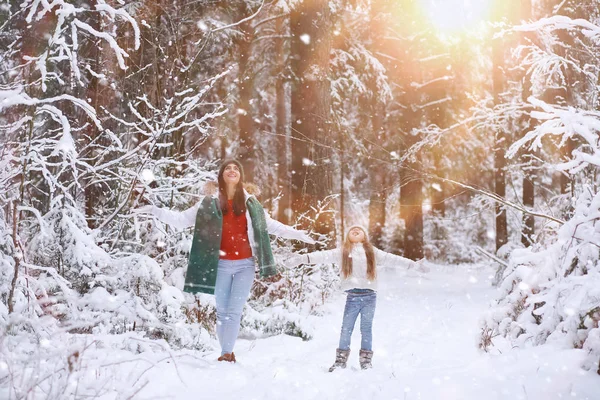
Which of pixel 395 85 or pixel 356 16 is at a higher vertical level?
pixel 356 16

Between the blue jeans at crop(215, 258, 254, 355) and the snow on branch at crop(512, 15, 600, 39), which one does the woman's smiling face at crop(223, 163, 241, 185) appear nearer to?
the blue jeans at crop(215, 258, 254, 355)

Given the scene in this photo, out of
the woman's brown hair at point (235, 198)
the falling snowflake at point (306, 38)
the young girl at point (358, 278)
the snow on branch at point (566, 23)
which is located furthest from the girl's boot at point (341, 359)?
the falling snowflake at point (306, 38)

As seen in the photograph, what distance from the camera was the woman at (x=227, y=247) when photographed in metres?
4.91

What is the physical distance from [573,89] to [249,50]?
9.45 meters

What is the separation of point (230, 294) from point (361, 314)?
60.1 inches

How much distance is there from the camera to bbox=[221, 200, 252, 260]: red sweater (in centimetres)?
506

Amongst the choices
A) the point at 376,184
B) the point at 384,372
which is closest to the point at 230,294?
the point at 384,372

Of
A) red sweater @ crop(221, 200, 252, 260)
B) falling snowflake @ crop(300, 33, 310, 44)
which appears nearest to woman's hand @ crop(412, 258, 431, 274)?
red sweater @ crop(221, 200, 252, 260)

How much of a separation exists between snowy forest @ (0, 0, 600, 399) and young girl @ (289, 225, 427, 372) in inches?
14.6

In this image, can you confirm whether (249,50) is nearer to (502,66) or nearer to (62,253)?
(502,66)

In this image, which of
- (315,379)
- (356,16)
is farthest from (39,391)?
(356,16)

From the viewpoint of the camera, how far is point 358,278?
5684 mm

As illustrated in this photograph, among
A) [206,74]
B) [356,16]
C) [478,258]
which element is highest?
[356,16]

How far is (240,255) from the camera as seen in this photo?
507cm
